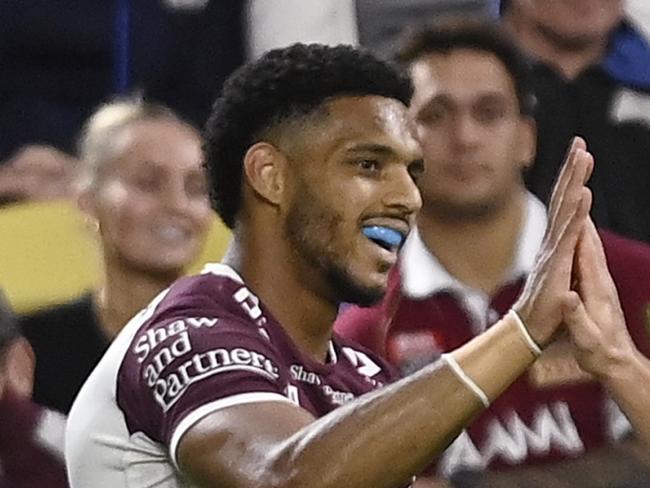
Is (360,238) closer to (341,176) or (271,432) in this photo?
(341,176)

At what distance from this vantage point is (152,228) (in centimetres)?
264

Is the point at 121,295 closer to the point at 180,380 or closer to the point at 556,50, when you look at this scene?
the point at 556,50

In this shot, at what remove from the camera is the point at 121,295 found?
2.64m

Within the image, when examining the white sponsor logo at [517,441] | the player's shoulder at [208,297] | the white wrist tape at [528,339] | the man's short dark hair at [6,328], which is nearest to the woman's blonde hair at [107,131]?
the man's short dark hair at [6,328]

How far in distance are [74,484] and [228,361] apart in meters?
0.28

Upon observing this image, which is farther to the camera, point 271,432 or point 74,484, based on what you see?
point 74,484

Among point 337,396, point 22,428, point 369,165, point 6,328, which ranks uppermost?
point 369,165

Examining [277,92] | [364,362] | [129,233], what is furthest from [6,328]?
[277,92]

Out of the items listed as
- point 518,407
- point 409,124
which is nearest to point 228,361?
point 409,124

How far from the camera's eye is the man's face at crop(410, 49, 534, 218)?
2.44 metres

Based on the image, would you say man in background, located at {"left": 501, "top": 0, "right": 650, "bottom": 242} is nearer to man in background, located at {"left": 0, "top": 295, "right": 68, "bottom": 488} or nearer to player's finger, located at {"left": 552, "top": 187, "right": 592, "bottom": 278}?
man in background, located at {"left": 0, "top": 295, "right": 68, "bottom": 488}

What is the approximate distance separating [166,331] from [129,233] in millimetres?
1113

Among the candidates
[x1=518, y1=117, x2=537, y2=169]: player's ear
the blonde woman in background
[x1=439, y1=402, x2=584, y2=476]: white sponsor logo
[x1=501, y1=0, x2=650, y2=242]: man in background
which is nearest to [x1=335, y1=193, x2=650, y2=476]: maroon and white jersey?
[x1=439, y1=402, x2=584, y2=476]: white sponsor logo

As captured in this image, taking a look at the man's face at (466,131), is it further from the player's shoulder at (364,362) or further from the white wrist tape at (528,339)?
the white wrist tape at (528,339)
